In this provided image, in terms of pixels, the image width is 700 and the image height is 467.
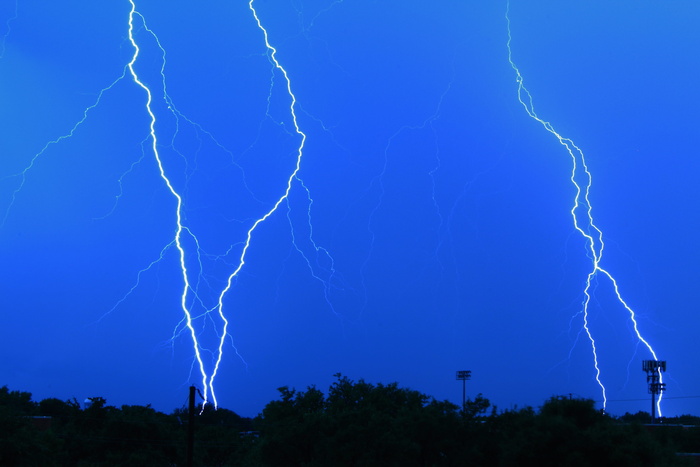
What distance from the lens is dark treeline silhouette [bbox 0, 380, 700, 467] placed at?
16031mm

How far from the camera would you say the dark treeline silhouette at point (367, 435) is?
16.0 m

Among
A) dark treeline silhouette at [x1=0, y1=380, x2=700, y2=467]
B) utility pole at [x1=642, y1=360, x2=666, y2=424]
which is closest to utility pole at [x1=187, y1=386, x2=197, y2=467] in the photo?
dark treeline silhouette at [x1=0, y1=380, x2=700, y2=467]

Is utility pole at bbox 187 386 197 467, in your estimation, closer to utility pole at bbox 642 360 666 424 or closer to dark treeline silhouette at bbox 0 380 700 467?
dark treeline silhouette at bbox 0 380 700 467

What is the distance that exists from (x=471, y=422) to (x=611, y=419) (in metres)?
3.70

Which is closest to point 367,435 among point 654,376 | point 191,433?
point 191,433

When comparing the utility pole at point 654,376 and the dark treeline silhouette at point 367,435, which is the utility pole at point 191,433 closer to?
the dark treeline silhouette at point 367,435

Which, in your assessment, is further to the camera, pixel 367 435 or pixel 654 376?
pixel 654 376

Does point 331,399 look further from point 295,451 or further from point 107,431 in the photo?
point 107,431

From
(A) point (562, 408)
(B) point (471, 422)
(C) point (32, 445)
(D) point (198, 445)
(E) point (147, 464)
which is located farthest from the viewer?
(D) point (198, 445)

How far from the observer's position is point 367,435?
19531mm

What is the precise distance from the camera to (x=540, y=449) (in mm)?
16062

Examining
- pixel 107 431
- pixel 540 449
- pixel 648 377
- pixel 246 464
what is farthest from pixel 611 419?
pixel 648 377

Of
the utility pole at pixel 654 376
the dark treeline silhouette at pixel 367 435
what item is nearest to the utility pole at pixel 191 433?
the dark treeline silhouette at pixel 367 435

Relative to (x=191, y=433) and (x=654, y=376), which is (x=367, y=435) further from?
(x=654, y=376)
